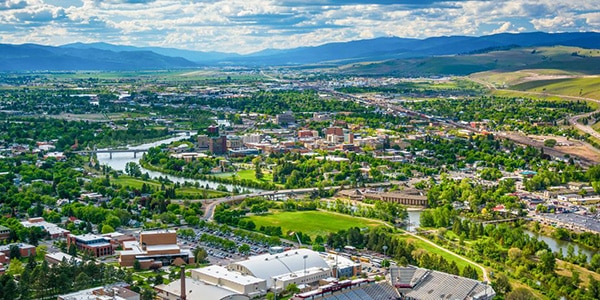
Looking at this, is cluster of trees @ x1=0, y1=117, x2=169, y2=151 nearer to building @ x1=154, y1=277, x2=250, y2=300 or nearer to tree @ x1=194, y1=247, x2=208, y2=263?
tree @ x1=194, y1=247, x2=208, y2=263

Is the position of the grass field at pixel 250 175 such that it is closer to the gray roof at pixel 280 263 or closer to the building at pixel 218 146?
the building at pixel 218 146

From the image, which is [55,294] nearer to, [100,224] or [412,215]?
[100,224]

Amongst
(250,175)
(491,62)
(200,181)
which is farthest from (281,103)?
(491,62)

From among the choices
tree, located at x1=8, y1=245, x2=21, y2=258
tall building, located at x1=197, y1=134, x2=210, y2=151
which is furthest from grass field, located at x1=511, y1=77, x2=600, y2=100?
tree, located at x1=8, y1=245, x2=21, y2=258

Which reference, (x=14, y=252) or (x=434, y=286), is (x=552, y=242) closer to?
(x=434, y=286)

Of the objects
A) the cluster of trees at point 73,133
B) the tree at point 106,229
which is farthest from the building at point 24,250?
the cluster of trees at point 73,133

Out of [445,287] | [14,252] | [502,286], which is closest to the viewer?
[445,287]

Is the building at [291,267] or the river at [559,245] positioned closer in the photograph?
the building at [291,267]
